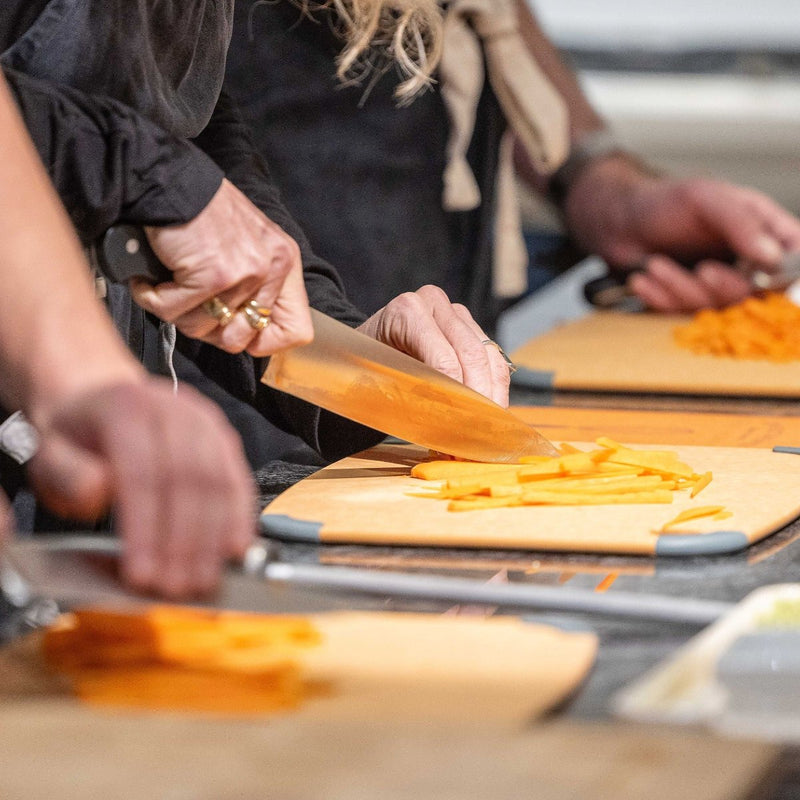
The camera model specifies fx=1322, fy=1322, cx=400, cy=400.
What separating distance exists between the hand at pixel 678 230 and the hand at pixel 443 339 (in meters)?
1.01

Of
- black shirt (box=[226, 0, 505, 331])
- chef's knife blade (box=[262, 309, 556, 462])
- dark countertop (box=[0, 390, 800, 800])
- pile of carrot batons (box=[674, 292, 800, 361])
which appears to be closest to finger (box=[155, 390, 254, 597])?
dark countertop (box=[0, 390, 800, 800])

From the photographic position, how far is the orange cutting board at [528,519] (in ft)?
3.10

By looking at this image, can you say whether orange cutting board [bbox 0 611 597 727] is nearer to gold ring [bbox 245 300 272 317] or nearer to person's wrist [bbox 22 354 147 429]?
person's wrist [bbox 22 354 147 429]

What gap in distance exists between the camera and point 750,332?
1.81 m

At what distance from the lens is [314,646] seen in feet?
2.45

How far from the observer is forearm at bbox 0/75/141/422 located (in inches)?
25.9

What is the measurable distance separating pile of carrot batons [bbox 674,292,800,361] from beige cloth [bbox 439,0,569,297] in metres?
0.33

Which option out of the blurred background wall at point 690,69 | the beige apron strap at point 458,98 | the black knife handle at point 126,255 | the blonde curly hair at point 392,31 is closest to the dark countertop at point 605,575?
the black knife handle at point 126,255

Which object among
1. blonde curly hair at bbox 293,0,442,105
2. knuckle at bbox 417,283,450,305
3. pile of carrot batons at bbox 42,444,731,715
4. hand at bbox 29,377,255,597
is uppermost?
blonde curly hair at bbox 293,0,442,105

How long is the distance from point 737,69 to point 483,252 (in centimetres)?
214

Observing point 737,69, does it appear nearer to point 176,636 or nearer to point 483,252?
point 483,252

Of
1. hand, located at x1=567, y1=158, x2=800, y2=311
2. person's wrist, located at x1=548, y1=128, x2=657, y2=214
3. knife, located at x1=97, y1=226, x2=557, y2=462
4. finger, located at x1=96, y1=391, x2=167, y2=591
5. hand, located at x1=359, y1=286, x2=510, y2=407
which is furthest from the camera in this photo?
person's wrist, located at x1=548, y1=128, x2=657, y2=214

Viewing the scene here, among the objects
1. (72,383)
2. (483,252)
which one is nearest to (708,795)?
(72,383)

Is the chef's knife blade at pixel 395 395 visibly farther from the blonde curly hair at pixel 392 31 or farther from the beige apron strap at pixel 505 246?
the beige apron strap at pixel 505 246
